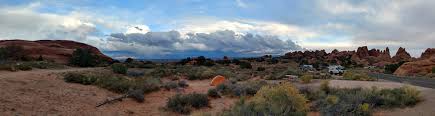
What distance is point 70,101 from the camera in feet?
57.8

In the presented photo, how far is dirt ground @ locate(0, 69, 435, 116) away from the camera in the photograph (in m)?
14.7

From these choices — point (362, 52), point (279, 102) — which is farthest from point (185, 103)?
point (362, 52)

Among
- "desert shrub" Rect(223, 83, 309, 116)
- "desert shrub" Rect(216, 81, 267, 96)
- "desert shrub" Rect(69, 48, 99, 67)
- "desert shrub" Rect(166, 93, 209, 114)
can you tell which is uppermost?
"desert shrub" Rect(69, 48, 99, 67)

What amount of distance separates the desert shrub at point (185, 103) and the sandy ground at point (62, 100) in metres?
0.46

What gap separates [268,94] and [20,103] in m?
9.43

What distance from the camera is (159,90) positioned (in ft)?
81.0

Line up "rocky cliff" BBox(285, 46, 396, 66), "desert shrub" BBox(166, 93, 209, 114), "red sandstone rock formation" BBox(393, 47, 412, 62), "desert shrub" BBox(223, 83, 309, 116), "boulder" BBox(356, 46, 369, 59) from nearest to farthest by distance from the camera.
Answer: "desert shrub" BBox(223, 83, 309, 116), "desert shrub" BBox(166, 93, 209, 114), "red sandstone rock formation" BBox(393, 47, 412, 62), "rocky cliff" BBox(285, 46, 396, 66), "boulder" BBox(356, 46, 369, 59)

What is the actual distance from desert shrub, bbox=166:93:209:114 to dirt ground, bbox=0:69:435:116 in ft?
1.54

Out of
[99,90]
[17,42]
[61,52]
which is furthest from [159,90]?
[17,42]

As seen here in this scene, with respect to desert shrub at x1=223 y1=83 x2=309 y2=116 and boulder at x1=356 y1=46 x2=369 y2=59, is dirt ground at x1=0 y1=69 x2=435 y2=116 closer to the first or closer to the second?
desert shrub at x1=223 y1=83 x2=309 y2=116

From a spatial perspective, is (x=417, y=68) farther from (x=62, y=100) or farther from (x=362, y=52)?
(x=362, y=52)

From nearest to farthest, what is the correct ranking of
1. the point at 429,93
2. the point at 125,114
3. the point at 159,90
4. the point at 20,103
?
the point at 20,103, the point at 125,114, the point at 429,93, the point at 159,90

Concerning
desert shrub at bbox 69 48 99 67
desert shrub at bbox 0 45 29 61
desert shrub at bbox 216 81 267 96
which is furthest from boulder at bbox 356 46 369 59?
desert shrub at bbox 216 81 267 96

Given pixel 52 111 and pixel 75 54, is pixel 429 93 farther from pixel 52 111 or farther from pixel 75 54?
pixel 75 54
